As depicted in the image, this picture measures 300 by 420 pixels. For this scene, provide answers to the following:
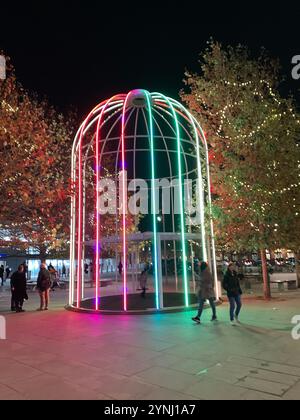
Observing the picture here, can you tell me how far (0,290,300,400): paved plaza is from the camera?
531cm

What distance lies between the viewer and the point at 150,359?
22.7 ft

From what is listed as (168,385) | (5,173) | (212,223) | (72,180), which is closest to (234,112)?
(212,223)

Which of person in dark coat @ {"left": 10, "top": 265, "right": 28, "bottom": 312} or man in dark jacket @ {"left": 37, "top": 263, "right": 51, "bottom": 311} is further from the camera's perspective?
man in dark jacket @ {"left": 37, "top": 263, "right": 51, "bottom": 311}

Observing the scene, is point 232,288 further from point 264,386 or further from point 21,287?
point 21,287

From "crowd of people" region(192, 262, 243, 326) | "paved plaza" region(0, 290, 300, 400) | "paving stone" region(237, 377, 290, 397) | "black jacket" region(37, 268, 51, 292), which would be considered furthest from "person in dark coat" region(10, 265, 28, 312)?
"paving stone" region(237, 377, 290, 397)

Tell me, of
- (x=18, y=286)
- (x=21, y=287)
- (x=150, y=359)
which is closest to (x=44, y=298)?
(x=21, y=287)

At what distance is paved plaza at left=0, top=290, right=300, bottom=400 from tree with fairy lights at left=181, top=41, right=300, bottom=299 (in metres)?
4.25

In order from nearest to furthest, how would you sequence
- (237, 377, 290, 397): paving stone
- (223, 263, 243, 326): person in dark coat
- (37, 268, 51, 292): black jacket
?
(237, 377, 290, 397): paving stone < (223, 263, 243, 326): person in dark coat < (37, 268, 51, 292): black jacket

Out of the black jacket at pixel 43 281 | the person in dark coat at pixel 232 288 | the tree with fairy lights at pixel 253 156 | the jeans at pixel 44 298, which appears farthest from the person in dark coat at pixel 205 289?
the jeans at pixel 44 298

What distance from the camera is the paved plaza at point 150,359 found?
531cm

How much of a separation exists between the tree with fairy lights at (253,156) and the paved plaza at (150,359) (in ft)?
13.9

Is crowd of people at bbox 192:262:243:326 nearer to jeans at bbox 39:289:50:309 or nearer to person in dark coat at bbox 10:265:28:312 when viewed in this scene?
jeans at bbox 39:289:50:309

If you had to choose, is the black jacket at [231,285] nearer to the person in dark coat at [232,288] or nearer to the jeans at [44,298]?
the person in dark coat at [232,288]

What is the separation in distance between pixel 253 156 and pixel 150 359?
33.6 ft
